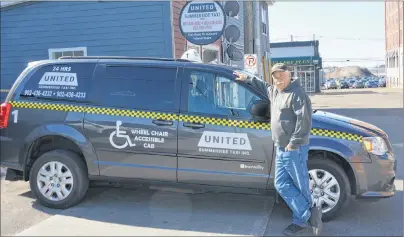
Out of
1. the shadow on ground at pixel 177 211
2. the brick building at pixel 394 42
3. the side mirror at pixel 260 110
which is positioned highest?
the brick building at pixel 394 42

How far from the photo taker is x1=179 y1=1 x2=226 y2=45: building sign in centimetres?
784

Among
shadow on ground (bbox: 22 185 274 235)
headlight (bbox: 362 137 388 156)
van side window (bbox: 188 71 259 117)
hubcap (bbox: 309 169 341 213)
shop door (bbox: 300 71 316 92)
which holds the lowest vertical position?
shadow on ground (bbox: 22 185 274 235)

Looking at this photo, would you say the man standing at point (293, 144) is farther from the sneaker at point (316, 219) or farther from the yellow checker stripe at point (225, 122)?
the yellow checker stripe at point (225, 122)

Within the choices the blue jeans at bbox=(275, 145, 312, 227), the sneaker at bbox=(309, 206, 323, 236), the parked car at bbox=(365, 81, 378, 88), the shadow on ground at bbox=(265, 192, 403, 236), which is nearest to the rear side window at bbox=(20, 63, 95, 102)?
the blue jeans at bbox=(275, 145, 312, 227)

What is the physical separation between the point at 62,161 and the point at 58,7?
789 cm

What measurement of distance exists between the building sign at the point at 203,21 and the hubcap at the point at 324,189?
12.5 ft

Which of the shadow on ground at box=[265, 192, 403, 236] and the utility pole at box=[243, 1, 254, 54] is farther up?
the utility pole at box=[243, 1, 254, 54]

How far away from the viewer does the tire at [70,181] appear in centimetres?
523

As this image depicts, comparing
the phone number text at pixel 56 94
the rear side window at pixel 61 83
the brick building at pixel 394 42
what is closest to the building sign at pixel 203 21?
the rear side window at pixel 61 83

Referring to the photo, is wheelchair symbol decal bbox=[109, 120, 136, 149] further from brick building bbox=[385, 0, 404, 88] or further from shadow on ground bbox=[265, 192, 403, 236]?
brick building bbox=[385, 0, 404, 88]

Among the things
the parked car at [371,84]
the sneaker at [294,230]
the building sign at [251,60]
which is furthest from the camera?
the parked car at [371,84]

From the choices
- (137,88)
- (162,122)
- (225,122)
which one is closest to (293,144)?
(225,122)

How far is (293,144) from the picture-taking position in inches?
166

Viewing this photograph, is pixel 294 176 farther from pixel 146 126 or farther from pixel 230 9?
pixel 230 9
